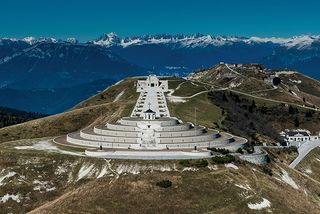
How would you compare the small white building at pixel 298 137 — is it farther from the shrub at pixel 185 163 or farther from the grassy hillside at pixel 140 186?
the shrub at pixel 185 163

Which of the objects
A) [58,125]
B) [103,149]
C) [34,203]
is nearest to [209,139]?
[103,149]

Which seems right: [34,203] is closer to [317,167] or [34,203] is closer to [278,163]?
[278,163]

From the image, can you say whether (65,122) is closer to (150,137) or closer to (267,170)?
(150,137)

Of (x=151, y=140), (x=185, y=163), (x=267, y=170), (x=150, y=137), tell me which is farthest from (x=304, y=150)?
(x=185, y=163)

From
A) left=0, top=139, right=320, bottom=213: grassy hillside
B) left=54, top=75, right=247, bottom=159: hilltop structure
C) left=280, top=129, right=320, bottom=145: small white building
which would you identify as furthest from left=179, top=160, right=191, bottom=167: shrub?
left=280, top=129, right=320, bottom=145: small white building

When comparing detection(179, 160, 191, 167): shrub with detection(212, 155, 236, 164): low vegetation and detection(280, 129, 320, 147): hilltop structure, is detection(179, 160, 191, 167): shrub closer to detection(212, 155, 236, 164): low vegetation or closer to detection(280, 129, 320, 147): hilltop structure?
detection(212, 155, 236, 164): low vegetation

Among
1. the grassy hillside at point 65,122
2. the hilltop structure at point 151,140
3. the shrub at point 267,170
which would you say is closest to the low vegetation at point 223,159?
the hilltop structure at point 151,140
